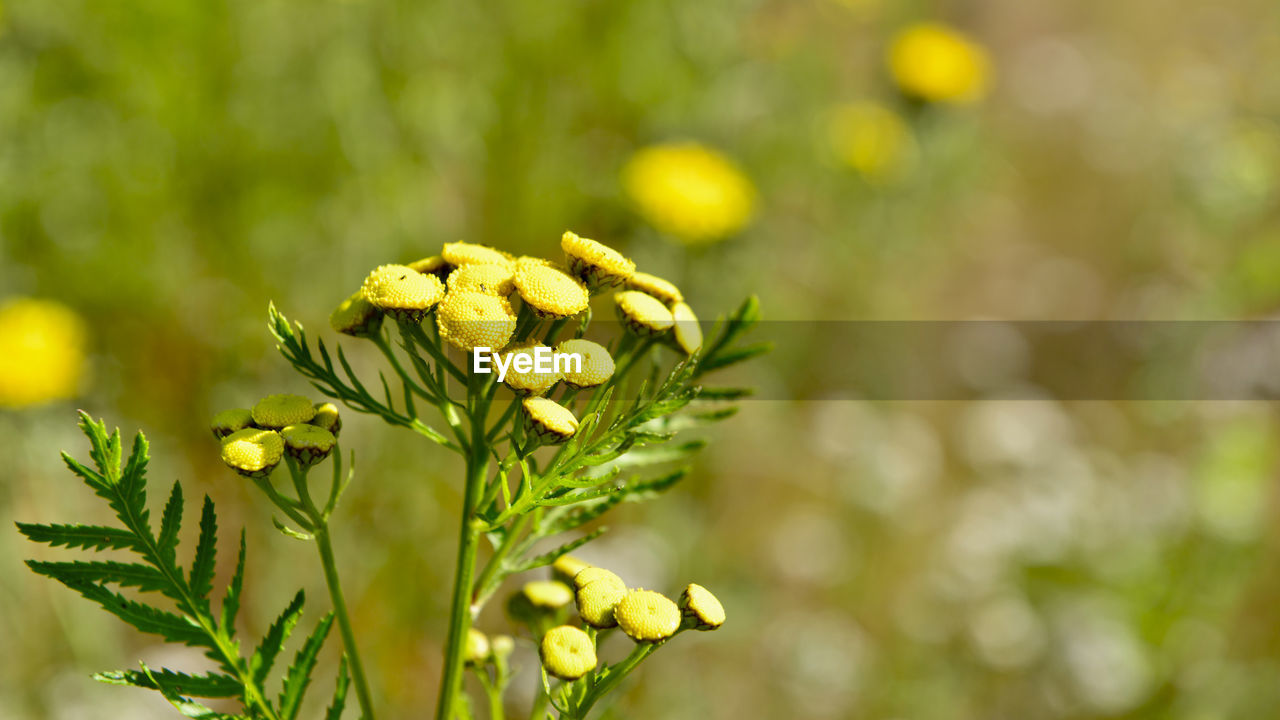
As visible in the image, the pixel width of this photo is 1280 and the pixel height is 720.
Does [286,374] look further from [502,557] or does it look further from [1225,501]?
Result: [1225,501]

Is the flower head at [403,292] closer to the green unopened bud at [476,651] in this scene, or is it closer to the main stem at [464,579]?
the main stem at [464,579]

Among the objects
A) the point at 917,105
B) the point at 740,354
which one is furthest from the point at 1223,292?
the point at 740,354

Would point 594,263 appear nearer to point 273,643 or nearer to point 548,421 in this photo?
point 548,421

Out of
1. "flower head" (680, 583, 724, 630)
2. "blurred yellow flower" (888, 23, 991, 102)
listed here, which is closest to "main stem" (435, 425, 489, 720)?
"flower head" (680, 583, 724, 630)

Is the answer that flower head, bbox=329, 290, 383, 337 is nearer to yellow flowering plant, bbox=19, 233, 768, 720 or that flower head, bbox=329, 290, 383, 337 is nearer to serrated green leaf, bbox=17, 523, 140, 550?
yellow flowering plant, bbox=19, 233, 768, 720

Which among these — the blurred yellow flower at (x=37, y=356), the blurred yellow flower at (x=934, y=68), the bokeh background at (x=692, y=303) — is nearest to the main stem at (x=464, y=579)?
the bokeh background at (x=692, y=303)

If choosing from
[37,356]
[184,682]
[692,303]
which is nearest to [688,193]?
[692,303]
